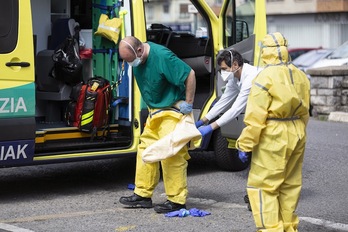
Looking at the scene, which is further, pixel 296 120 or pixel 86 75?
pixel 86 75

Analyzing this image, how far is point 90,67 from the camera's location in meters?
9.60

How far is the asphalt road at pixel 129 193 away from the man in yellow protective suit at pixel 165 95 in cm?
32

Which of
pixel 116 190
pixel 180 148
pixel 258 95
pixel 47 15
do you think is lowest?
pixel 116 190

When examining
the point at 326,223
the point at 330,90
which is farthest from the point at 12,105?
the point at 330,90

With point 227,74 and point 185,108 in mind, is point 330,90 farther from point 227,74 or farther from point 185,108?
point 185,108

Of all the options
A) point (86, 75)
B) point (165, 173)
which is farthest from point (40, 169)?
point (165, 173)

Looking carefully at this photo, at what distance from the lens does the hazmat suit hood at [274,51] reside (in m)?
6.42

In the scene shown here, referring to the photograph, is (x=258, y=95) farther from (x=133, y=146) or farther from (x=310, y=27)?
(x=310, y=27)

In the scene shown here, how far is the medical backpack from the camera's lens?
8.87 meters

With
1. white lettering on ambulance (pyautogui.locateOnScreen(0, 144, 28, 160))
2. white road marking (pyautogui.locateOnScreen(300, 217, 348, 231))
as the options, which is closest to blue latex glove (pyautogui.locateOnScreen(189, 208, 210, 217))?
white road marking (pyautogui.locateOnScreen(300, 217, 348, 231))

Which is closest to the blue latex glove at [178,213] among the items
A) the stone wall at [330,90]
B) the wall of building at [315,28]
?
the stone wall at [330,90]

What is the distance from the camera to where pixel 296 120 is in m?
6.41

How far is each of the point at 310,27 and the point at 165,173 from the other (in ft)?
130

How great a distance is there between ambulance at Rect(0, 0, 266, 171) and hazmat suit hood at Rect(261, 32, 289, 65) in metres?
2.49
